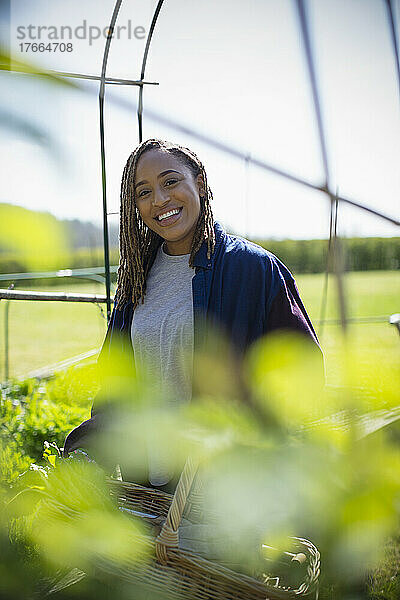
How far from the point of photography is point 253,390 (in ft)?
1.05

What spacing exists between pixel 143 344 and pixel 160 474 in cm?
27

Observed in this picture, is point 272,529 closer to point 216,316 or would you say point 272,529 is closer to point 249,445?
point 249,445

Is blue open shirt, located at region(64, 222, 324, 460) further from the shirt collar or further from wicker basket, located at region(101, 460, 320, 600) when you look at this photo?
wicker basket, located at region(101, 460, 320, 600)

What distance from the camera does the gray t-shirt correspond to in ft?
4.19

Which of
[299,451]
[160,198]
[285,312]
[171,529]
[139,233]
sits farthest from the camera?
[139,233]

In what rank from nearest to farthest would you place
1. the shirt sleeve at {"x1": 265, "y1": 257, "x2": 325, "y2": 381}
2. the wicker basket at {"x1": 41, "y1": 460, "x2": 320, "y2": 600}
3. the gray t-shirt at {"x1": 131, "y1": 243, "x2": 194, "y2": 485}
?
the wicker basket at {"x1": 41, "y1": 460, "x2": 320, "y2": 600} < the shirt sleeve at {"x1": 265, "y1": 257, "x2": 325, "y2": 381} < the gray t-shirt at {"x1": 131, "y1": 243, "x2": 194, "y2": 485}

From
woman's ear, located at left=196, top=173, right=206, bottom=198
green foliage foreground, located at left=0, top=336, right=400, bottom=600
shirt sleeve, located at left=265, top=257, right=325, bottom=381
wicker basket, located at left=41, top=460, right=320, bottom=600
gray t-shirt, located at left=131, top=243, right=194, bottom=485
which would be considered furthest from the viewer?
woman's ear, located at left=196, top=173, right=206, bottom=198

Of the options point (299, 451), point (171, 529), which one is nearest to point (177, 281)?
point (171, 529)

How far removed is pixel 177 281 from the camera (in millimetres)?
1358

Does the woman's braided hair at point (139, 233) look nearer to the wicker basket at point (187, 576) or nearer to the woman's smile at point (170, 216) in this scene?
the woman's smile at point (170, 216)

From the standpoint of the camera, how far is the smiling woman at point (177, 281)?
1.18m

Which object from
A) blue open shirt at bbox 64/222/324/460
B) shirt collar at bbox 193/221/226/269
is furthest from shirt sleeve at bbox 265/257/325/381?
shirt collar at bbox 193/221/226/269

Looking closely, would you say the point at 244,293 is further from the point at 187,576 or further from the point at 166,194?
the point at 187,576

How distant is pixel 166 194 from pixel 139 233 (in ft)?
0.57
